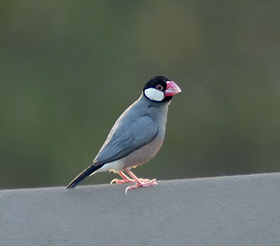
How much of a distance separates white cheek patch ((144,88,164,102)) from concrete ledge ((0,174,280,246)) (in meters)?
0.99

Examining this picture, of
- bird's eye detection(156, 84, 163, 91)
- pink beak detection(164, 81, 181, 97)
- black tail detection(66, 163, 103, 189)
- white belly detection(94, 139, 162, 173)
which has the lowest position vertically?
white belly detection(94, 139, 162, 173)

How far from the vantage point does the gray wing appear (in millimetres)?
3164

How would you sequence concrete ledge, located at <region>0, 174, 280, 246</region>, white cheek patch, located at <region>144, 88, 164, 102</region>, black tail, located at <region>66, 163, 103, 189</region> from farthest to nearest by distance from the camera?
white cheek patch, located at <region>144, 88, 164, 102</region>
black tail, located at <region>66, 163, 103, 189</region>
concrete ledge, located at <region>0, 174, 280, 246</region>

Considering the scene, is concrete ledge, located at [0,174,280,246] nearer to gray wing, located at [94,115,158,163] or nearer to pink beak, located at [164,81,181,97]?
gray wing, located at [94,115,158,163]

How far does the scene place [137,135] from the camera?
3.28 metres

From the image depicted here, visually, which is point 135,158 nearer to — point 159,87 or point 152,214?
point 159,87

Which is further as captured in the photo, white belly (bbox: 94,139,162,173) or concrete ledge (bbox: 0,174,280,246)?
white belly (bbox: 94,139,162,173)

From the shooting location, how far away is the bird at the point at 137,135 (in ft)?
10.4

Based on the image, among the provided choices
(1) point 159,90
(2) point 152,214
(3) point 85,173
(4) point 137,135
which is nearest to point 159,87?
(1) point 159,90

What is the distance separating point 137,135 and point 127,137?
0.20 feet

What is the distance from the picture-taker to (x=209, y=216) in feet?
7.79

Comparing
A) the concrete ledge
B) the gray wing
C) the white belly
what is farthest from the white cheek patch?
the concrete ledge

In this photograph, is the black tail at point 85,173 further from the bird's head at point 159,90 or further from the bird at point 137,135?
the bird's head at point 159,90

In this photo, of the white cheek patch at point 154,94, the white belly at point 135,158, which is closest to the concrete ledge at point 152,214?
the white belly at point 135,158
